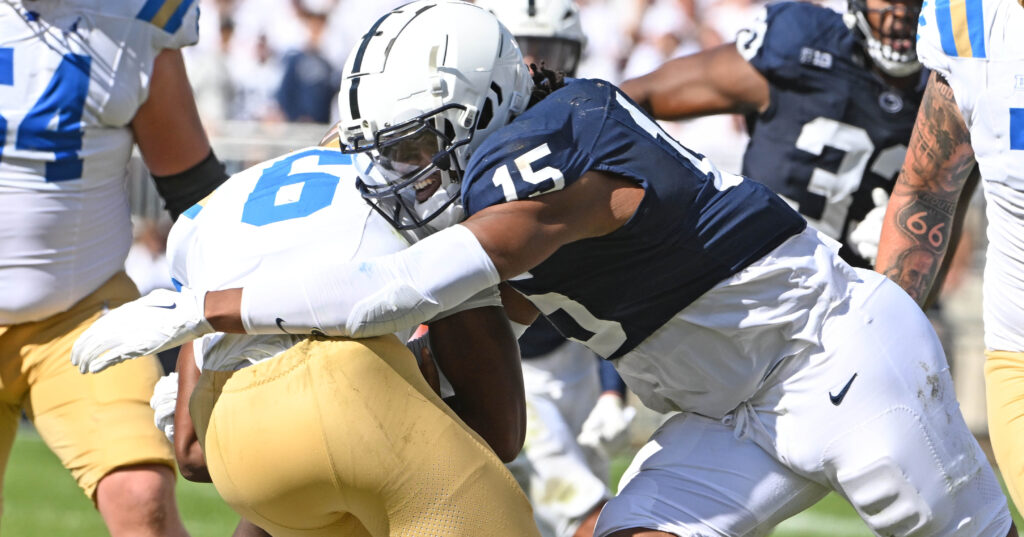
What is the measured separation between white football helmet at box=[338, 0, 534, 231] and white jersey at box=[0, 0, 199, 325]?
107cm

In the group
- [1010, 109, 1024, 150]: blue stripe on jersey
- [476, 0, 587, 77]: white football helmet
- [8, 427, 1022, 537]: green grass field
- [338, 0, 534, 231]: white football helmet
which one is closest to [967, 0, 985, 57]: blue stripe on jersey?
[1010, 109, 1024, 150]: blue stripe on jersey

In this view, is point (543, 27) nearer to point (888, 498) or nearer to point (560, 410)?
point (560, 410)

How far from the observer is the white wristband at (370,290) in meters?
2.37

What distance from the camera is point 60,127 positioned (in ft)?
11.2

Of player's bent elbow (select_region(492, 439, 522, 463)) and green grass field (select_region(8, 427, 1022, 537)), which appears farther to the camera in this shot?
green grass field (select_region(8, 427, 1022, 537))

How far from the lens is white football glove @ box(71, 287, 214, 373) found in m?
2.42

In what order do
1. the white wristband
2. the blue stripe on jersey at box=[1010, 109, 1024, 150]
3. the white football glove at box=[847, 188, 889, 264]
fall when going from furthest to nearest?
1. the white football glove at box=[847, 188, 889, 264]
2. the blue stripe on jersey at box=[1010, 109, 1024, 150]
3. the white wristband

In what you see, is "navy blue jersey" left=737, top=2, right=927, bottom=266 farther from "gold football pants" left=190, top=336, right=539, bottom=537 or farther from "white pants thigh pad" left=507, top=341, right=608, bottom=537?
"gold football pants" left=190, top=336, right=539, bottom=537

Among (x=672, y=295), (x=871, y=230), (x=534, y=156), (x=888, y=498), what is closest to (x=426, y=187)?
(x=534, y=156)

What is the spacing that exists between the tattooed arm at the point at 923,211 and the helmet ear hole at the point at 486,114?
1194mm

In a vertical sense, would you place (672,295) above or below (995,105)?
below

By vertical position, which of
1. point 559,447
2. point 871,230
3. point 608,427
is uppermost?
point 871,230

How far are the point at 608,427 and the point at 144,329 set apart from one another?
249 centimetres

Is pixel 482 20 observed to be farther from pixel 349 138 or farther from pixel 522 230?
pixel 522 230
